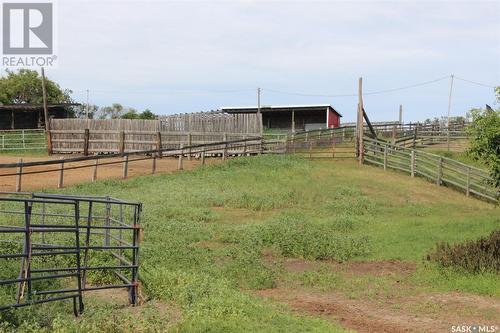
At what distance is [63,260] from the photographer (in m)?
9.25

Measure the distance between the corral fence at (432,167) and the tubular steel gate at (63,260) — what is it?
17144 millimetres

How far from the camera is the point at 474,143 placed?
11.0m

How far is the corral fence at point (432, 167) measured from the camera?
77.3ft

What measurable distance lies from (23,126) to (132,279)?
43.9m

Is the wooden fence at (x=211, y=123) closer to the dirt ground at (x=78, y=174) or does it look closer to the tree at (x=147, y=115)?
the dirt ground at (x=78, y=174)

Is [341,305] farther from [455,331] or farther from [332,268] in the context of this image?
[332,268]

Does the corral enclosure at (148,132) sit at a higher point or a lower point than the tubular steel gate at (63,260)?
higher

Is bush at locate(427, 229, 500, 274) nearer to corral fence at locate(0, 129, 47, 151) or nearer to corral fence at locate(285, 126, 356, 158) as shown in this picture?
corral fence at locate(285, 126, 356, 158)

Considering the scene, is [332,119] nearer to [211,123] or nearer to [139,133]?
[211,123]

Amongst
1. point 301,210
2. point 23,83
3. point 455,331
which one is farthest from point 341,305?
point 23,83

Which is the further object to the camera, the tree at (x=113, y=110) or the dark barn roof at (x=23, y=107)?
the tree at (x=113, y=110)

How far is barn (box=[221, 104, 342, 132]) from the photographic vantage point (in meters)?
48.5

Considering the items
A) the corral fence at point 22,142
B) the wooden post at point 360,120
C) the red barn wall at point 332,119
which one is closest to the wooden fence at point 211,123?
the wooden post at point 360,120

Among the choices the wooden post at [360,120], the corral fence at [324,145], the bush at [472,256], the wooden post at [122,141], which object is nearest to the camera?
the bush at [472,256]
